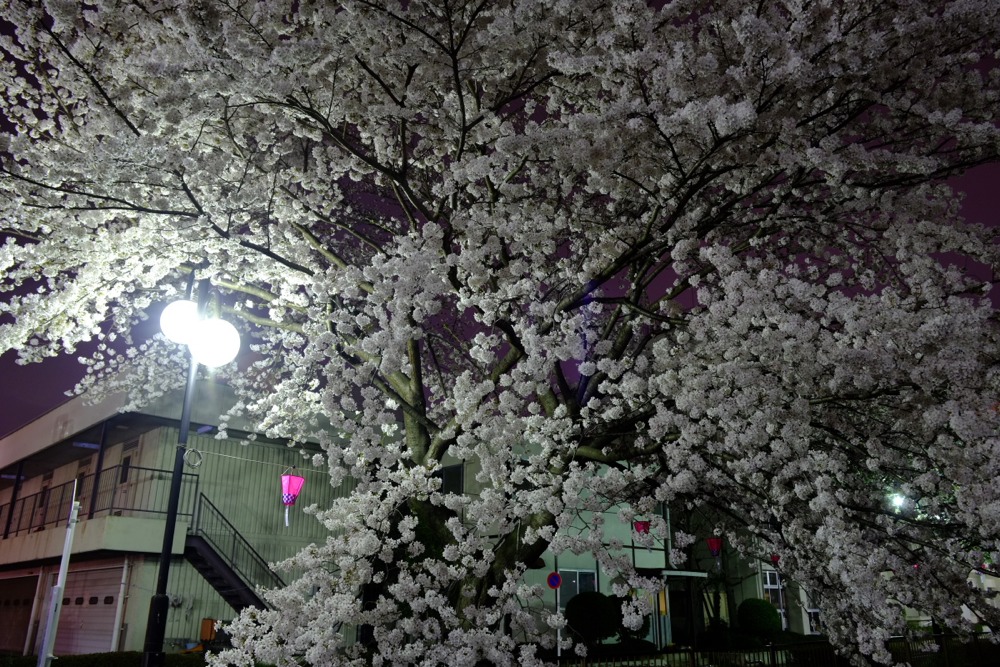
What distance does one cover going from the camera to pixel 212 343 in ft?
23.9

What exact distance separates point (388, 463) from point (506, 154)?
10.7ft

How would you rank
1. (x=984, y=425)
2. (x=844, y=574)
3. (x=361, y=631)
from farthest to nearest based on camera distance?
(x=361, y=631) → (x=844, y=574) → (x=984, y=425)

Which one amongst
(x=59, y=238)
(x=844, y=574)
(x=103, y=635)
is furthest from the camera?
(x=103, y=635)

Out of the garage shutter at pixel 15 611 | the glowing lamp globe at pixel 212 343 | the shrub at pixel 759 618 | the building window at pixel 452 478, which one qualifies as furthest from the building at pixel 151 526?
the shrub at pixel 759 618

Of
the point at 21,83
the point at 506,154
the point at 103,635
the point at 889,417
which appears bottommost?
the point at 103,635

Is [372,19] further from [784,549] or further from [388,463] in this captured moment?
[784,549]

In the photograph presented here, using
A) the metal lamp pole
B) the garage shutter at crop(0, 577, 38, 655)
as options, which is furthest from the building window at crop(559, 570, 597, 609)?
the metal lamp pole

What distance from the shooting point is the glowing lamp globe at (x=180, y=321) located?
721 cm

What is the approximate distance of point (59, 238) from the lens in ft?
27.3

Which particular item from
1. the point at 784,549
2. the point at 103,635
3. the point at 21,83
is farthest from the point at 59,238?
the point at 103,635

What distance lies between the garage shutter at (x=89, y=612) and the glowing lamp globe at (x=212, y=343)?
11368 millimetres

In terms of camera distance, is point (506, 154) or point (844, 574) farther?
point (506, 154)

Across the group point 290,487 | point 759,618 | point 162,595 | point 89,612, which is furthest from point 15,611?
point 759,618

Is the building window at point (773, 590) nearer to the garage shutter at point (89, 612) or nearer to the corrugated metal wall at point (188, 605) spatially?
the corrugated metal wall at point (188, 605)
